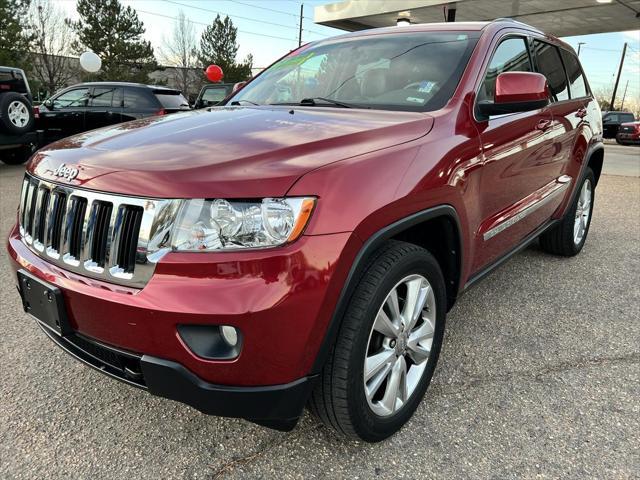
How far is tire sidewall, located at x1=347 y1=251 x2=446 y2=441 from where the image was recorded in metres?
1.81


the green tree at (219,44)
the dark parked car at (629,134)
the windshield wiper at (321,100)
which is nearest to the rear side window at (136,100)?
the windshield wiper at (321,100)

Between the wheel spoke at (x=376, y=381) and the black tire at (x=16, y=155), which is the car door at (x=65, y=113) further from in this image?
the wheel spoke at (x=376, y=381)

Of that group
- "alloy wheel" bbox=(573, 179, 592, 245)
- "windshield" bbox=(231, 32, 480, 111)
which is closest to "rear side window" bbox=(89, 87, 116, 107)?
"windshield" bbox=(231, 32, 480, 111)

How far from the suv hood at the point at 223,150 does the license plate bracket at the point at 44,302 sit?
0.40 m

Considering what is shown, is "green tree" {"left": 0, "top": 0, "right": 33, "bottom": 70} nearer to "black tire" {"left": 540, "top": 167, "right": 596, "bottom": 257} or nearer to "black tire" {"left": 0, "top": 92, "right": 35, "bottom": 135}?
"black tire" {"left": 0, "top": 92, "right": 35, "bottom": 135}

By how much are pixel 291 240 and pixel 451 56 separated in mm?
1687

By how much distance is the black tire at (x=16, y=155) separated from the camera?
10.1m

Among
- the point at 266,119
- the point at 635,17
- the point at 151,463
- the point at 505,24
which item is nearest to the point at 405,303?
the point at 266,119

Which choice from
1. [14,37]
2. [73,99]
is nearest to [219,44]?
[14,37]

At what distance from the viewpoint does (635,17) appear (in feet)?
52.3

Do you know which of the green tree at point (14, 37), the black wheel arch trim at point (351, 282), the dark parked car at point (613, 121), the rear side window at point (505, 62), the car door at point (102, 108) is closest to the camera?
the black wheel arch trim at point (351, 282)

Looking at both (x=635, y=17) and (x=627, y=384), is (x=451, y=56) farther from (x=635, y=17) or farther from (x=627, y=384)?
(x=635, y=17)

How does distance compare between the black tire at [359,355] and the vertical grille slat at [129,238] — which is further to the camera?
the black tire at [359,355]

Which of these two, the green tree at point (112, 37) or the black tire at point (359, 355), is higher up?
the green tree at point (112, 37)
